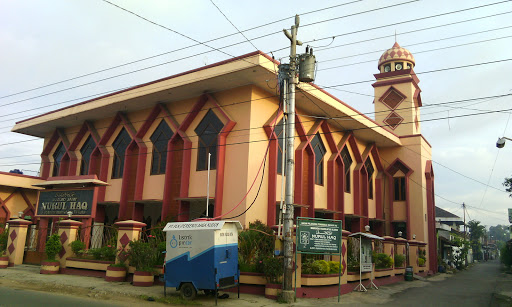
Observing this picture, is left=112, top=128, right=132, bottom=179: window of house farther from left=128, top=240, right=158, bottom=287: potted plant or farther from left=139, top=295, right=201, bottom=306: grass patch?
left=139, top=295, right=201, bottom=306: grass patch

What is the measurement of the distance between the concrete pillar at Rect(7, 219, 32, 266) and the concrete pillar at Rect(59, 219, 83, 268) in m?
3.31

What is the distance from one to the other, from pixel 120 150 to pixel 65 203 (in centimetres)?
551

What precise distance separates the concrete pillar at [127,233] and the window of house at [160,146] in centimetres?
627

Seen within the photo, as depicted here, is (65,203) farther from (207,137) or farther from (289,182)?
(289,182)

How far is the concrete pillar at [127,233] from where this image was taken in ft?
52.3

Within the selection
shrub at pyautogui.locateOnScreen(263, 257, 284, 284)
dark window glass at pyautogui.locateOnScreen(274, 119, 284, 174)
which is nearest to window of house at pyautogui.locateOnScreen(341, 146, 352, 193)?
dark window glass at pyautogui.locateOnScreen(274, 119, 284, 174)

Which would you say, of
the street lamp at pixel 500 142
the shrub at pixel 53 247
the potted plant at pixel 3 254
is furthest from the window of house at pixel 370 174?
the potted plant at pixel 3 254

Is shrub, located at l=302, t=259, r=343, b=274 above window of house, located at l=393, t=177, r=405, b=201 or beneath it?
beneath

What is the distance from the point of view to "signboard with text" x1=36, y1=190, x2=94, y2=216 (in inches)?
758

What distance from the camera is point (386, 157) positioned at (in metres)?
32.2

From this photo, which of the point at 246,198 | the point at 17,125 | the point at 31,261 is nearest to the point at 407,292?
the point at 246,198

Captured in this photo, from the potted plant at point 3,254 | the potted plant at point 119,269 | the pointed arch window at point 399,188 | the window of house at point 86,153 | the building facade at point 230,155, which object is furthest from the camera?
the pointed arch window at point 399,188

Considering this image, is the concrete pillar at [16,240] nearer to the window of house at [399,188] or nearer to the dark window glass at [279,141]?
the dark window glass at [279,141]

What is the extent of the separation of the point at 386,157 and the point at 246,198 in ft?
58.9
